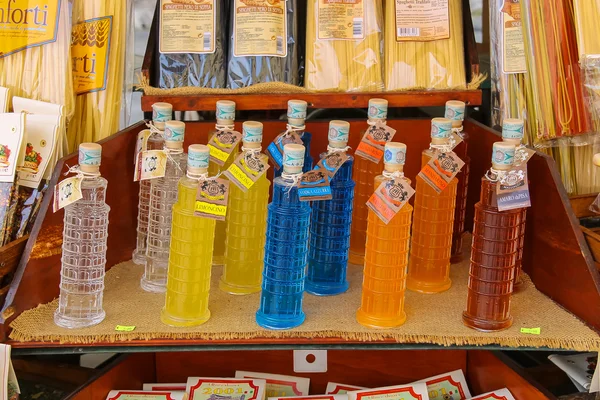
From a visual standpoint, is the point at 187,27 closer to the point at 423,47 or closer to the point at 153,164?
the point at 153,164

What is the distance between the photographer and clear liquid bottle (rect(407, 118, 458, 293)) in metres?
1.84

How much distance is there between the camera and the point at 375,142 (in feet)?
5.96

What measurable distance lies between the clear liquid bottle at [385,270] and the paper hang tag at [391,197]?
0.02 meters

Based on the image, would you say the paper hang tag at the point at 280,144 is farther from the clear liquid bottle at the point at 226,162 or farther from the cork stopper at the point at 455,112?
the cork stopper at the point at 455,112

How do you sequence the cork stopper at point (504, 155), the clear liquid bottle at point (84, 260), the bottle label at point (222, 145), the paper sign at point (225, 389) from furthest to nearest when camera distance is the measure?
the paper sign at point (225, 389)
the bottle label at point (222, 145)
the clear liquid bottle at point (84, 260)
the cork stopper at point (504, 155)

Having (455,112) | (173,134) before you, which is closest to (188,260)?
(173,134)

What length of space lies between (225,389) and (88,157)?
2.33ft

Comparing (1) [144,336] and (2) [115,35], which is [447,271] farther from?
(2) [115,35]

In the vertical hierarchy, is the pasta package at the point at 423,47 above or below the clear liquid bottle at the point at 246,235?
above

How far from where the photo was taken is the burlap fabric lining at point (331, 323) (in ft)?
5.36

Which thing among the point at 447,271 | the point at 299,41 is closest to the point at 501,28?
the point at 299,41

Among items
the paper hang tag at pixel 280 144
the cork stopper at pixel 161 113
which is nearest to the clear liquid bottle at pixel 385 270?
the paper hang tag at pixel 280 144

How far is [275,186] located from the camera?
1.62m

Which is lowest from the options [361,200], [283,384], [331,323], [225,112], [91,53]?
[283,384]
